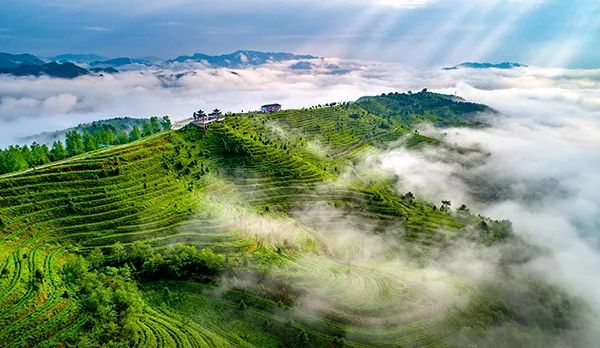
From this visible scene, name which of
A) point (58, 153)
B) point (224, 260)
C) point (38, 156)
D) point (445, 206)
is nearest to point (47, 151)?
point (58, 153)

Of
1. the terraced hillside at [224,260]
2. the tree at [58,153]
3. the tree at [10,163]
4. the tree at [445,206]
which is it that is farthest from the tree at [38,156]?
the tree at [445,206]

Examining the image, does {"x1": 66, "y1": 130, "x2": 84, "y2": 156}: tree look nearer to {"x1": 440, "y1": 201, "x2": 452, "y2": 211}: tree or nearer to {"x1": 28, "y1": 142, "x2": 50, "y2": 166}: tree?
{"x1": 28, "y1": 142, "x2": 50, "y2": 166}: tree

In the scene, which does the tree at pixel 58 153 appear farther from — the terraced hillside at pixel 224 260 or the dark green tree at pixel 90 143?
the terraced hillside at pixel 224 260

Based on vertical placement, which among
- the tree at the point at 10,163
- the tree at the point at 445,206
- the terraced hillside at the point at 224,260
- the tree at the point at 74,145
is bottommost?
the terraced hillside at the point at 224,260

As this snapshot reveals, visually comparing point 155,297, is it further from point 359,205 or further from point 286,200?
point 359,205

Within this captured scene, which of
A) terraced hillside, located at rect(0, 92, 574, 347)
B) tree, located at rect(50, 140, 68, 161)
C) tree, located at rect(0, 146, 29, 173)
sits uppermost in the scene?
tree, located at rect(50, 140, 68, 161)

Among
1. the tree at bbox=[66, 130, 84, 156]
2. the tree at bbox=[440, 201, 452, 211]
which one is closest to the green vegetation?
the tree at bbox=[66, 130, 84, 156]

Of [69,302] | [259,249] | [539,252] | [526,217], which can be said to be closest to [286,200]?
[259,249]

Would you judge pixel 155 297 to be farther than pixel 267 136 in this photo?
No
